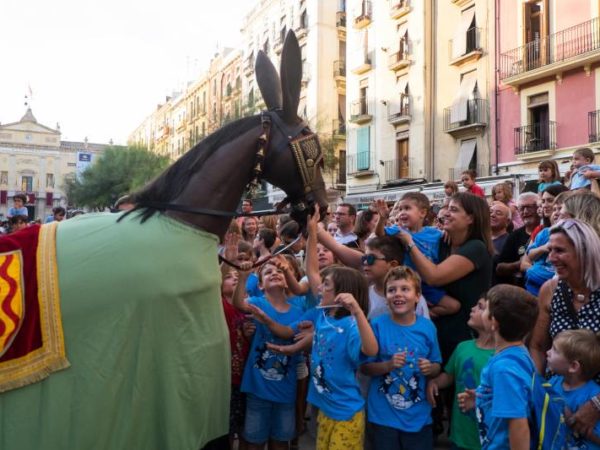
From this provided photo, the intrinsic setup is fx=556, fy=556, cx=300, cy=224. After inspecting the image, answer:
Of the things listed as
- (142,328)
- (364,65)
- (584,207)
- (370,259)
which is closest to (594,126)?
(364,65)

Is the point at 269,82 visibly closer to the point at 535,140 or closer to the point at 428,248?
the point at 428,248

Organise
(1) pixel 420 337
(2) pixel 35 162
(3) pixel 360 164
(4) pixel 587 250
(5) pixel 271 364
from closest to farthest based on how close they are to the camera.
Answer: (4) pixel 587 250, (1) pixel 420 337, (5) pixel 271 364, (3) pixel 360 164, (2) pixel 35 162

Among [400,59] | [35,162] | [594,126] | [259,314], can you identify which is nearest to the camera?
[259,314]

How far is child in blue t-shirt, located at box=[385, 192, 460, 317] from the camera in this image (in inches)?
136

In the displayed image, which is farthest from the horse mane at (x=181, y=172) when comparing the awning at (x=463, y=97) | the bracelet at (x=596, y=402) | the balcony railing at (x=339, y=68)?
the balcony railing at (x=339, y=68)

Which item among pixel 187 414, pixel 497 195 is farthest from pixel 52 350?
pixel 497 195

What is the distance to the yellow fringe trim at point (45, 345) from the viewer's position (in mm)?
2148

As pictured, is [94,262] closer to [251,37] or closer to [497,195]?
[497,195]

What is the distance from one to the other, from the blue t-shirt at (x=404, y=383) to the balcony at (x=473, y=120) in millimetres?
16919

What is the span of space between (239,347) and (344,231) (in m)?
2.55

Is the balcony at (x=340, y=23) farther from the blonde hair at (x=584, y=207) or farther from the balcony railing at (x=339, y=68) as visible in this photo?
the blonde hair at (x=584, y=207)

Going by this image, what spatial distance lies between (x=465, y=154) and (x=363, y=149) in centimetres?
603

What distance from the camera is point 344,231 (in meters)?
6.06

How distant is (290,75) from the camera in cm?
269
